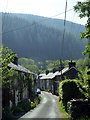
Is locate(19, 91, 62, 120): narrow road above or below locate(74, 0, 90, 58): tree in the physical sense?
below

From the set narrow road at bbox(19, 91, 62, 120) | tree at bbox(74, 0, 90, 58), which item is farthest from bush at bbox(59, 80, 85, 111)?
tree at bbox(74, 0, 90, 58)

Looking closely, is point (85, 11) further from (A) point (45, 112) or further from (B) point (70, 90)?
(A) point (45, 112)

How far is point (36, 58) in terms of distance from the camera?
19888cm

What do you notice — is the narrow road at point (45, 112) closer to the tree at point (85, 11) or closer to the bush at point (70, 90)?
the bush at point (70, 90)

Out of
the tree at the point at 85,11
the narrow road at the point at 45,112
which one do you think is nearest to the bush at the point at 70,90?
the narrow road at the point at 45,112

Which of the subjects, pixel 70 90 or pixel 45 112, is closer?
pixel 70 90

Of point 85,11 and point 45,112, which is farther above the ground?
point 85,11

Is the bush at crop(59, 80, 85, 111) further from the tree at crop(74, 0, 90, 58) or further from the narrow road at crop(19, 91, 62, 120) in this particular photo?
the tree at crop(74, 0, 90, 58)

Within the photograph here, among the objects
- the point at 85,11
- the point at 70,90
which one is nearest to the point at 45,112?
the point at 70,90

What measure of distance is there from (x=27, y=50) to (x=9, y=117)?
598 ft

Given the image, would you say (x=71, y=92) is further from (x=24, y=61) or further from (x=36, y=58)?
(x=36, y=58)

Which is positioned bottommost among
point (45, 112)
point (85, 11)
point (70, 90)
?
point (45, 112)

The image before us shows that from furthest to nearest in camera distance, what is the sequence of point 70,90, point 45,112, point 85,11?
point 45,112 → point 70,90 → point 85,11

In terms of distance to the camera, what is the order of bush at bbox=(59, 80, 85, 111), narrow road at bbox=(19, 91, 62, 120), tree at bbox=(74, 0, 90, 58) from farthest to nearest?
bush at bbox=(59, 80, 85, 111) < narrow road at bbox=(19, 91, 62, 120) < tree at bbox=(74, 0, 90, 58)
